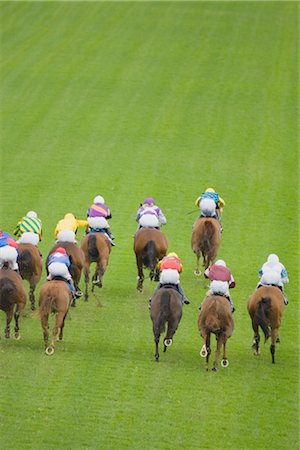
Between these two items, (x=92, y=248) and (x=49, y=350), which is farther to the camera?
(x=92, y=248)

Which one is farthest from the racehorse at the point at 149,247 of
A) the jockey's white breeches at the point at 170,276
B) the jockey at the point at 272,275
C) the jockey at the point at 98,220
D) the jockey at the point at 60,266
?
the jockey at the point at 272,275

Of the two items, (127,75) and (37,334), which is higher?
(127,75)

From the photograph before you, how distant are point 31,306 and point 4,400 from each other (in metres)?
3.46

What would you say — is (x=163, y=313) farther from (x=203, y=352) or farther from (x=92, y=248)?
(x=92, y=248)

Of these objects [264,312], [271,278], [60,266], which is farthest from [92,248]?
[264,312]

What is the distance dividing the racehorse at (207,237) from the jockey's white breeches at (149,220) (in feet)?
2.88

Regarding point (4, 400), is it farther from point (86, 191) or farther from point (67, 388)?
point (86, 191)

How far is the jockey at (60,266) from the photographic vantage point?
17219 mm

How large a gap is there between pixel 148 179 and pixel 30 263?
8734 millimetres

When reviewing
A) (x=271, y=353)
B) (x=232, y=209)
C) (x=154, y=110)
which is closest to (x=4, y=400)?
(x=271, y=353)

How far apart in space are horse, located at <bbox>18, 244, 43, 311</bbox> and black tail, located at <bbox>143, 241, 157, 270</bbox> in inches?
78.9

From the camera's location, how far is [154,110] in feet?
104

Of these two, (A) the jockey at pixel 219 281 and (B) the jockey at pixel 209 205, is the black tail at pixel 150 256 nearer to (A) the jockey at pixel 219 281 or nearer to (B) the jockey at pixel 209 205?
(B) the jockey at pixel 209 205

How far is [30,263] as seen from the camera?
60.8ft
